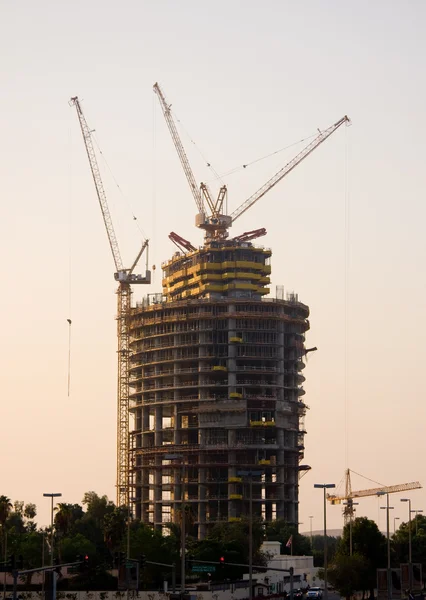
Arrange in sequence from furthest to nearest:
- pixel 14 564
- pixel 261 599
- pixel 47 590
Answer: pixel 261 599
pixel 14 564
pixel 47 590

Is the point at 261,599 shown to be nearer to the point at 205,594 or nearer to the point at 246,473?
the point at 205,594

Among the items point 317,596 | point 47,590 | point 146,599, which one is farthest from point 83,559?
point 317,596

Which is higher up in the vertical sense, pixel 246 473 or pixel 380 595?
pixel 246 473

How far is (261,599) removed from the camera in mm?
184625

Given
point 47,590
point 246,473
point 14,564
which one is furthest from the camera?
point 246,473

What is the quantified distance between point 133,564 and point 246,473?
2988cm

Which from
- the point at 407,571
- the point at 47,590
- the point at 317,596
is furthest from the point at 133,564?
the point at 317,596

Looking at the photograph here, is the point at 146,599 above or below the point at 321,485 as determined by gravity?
below

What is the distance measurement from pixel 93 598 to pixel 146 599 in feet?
36.9

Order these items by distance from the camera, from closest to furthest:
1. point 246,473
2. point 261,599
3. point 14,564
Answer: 1. point 14,564
2. point 246,473
3. point 261,599

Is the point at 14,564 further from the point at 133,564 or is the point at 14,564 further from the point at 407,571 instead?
the point at 407,571

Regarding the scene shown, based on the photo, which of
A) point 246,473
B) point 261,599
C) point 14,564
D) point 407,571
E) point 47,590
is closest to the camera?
point 47,590

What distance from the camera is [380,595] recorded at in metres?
141

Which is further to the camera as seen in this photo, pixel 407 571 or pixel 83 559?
pixel 407 571
